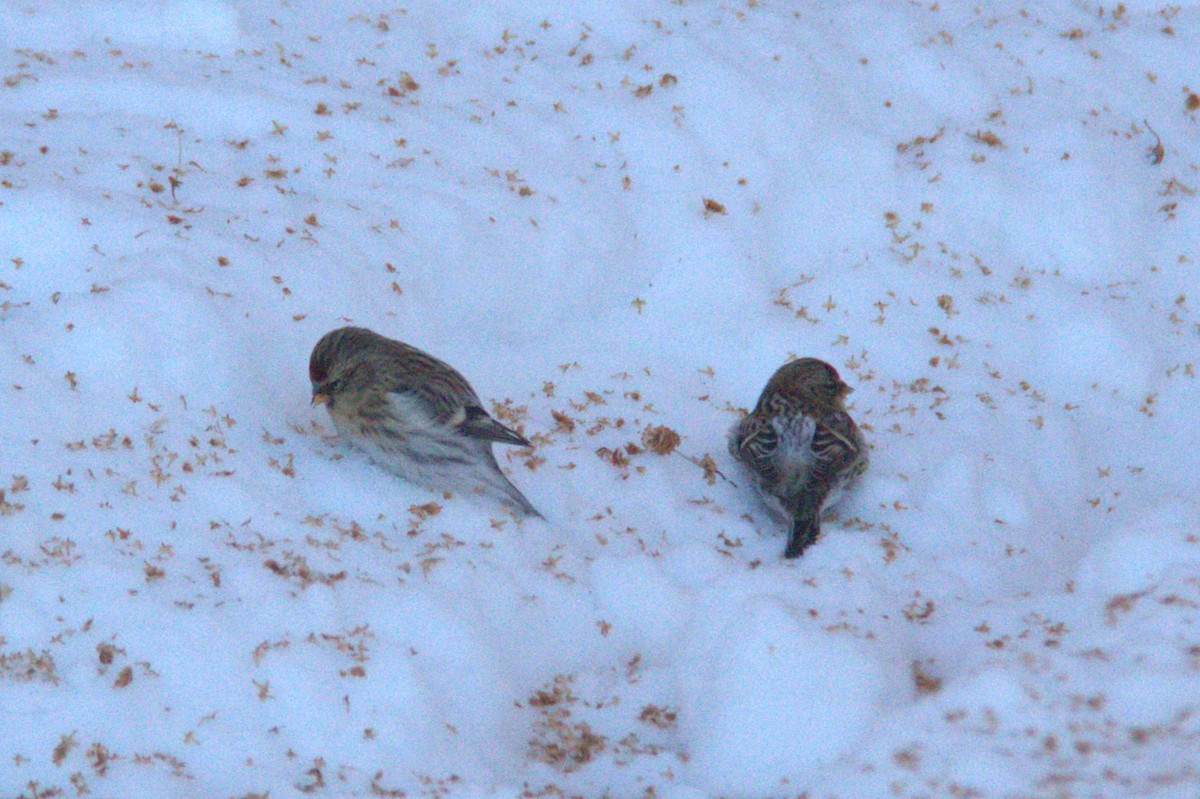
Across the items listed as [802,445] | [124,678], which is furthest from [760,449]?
[124,678]

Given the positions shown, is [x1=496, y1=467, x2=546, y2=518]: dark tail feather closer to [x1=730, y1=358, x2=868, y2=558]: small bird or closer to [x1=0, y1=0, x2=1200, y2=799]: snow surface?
[x1=0, y1=0, x2=1200, y2=799]: snow surface

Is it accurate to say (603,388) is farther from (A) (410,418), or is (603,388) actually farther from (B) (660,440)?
(A) (410,418)

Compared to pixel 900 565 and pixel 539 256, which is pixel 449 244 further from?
pixel 900 565

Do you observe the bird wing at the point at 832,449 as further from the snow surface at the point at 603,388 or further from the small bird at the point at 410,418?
the small bird at the point at 410,418

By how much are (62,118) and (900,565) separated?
11.8ft

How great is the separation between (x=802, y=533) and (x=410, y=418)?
1282mm

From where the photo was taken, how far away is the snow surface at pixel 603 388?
2.98 m

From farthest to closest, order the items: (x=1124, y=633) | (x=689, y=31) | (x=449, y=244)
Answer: (x=689, y=31), (x=449, y=244), (x=1124, y=633)

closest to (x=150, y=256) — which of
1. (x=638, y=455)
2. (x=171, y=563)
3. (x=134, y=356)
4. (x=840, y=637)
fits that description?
(x=134, y=356)

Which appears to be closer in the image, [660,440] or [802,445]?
[802,445]

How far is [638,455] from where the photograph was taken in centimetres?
440

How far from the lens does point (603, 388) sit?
473 cm

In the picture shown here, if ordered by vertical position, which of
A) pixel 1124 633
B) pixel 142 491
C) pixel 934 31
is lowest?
pixel 142 491

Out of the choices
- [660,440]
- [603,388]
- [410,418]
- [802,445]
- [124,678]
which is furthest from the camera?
Answer: [603,388]
